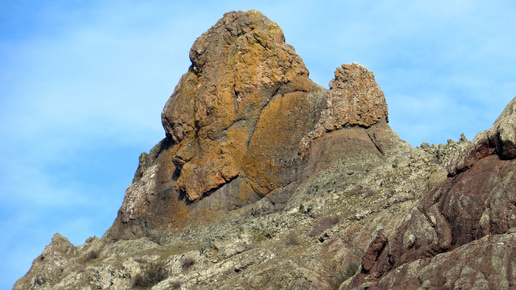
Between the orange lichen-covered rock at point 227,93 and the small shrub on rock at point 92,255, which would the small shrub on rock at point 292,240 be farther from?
the small shrub on rock at point 92,255

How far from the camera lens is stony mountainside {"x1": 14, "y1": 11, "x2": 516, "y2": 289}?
24.5 m

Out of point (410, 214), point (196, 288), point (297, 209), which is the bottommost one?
point (410, 214)

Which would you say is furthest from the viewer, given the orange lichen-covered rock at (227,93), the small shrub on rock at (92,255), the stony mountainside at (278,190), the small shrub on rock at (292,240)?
the small shrub on rock at (92,255)

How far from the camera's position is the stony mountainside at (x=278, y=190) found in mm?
24534

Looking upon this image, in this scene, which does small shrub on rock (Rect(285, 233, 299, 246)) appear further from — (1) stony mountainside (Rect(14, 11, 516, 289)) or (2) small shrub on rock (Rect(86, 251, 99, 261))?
(2) small shrub on rock (Rect(86, 251, 99, 261))

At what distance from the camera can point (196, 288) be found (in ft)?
122

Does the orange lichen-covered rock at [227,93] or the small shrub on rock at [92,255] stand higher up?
the orange lichen-covered rock at [227,93]

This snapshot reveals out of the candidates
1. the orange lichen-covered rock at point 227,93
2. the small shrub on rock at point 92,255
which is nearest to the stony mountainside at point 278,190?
the orange lichen-covered rock at point 227,93

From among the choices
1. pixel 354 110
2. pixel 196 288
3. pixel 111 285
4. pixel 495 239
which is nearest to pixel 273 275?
pixel 196 288

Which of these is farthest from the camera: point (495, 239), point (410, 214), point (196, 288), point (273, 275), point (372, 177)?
point (372, 177)

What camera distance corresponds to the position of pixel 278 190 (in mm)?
49781

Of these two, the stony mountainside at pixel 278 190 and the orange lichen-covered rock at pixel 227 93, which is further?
the orange lichen-covered rock at pixel 227 93

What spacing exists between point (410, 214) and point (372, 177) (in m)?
18.0

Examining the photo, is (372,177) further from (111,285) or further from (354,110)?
(111,285)
